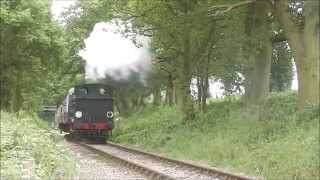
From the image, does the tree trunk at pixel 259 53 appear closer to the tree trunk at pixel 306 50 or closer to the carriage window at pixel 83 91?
the tree trunk at pixel 306 50

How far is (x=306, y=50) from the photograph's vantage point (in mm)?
19766

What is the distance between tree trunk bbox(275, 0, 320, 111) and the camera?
19406 millimetres

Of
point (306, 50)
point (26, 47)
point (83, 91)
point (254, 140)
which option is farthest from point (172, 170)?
point (26, 47)

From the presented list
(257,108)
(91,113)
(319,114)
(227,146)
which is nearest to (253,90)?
(257,108)

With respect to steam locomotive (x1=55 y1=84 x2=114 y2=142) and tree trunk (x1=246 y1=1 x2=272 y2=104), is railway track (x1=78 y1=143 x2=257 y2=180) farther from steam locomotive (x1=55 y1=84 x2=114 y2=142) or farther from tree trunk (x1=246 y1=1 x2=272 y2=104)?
steam locomotive (x1=55 y1=84 x2=114 y2=142)

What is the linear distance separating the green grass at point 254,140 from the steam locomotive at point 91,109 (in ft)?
8.46

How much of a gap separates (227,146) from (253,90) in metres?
5.17

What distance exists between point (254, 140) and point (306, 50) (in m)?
3.31

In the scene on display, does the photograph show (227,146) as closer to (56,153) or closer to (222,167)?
Answer: (222,167)

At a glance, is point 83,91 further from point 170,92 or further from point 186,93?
point 170,92

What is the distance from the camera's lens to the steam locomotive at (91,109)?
111 feet

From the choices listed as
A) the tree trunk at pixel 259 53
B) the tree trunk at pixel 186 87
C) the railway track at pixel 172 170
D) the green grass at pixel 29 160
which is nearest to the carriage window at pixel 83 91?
the tree trunk at pixel 186 87

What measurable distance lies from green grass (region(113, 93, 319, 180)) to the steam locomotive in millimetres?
2578

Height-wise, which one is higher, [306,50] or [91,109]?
[306,50]
